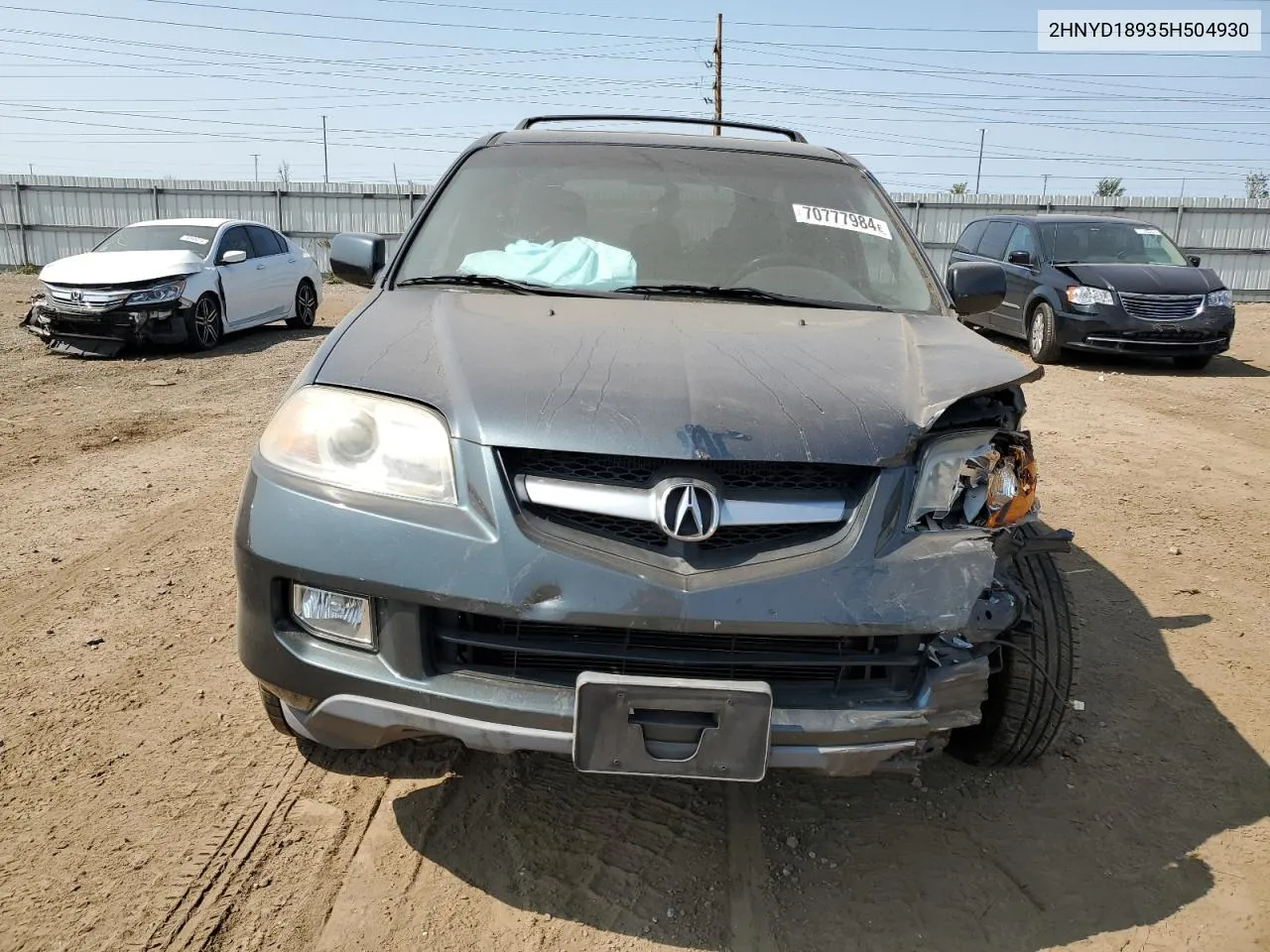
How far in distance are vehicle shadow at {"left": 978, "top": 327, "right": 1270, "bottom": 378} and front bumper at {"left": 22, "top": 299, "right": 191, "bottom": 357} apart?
8626 mm

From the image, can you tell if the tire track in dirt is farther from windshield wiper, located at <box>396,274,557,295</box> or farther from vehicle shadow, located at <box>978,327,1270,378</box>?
vehicle shadow, located at <box>978,327,1270,378</box>

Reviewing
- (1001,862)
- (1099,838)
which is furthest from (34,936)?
(1099,838)

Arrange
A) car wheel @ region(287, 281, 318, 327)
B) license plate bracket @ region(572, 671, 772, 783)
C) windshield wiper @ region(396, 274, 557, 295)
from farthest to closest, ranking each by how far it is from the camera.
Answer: car wheel @ region(287, 281, 318, 327), windshield wiper @ region(396, 274, 557, 295), license plate bracket @ region(572, 671, 772, 783)

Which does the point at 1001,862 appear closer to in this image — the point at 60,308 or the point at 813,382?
the point at 813,382

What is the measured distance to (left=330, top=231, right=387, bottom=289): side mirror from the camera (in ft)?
11.3

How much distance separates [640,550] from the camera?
1.91 metres

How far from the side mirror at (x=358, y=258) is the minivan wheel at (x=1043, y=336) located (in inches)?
350

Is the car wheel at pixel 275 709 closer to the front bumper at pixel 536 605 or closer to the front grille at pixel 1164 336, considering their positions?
the front bumper at pixel 536 605

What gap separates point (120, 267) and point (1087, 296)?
9989 millimetres

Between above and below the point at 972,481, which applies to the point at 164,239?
above

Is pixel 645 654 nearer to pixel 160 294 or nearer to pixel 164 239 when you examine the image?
pixel 160 294

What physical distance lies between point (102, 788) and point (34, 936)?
55cm

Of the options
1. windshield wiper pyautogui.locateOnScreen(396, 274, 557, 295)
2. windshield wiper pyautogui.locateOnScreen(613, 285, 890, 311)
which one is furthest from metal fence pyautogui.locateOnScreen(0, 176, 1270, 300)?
windshield wiper pyautogui.locateOnScreen(613, 285, 890, 311)

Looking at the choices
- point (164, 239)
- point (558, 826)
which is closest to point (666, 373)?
point (558, 826)
